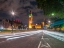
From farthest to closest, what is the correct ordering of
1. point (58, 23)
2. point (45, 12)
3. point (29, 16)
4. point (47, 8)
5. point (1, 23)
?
point (29, 16) < point (1, 23) < point (58, 23) < point (45, 12) < point (47, 8)

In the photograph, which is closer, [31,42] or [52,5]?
[52,5]

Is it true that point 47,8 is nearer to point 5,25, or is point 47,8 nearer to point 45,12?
point 45,12

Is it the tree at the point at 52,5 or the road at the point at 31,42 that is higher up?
the tree at the point at 52,5

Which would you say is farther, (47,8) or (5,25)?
(5,25)

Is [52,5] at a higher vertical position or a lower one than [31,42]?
higher

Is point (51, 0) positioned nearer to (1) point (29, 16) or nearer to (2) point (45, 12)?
(2) point (45, 12)

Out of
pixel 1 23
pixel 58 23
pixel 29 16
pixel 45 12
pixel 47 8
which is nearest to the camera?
pixel 47 8

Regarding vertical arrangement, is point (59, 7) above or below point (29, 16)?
below

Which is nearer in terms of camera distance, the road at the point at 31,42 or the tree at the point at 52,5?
the road at the point at 31,42

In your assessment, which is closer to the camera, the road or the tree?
the road

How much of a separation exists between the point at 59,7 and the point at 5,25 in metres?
123

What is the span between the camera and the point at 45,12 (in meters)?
22.5

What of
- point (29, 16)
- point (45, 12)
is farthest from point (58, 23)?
point (29, 16)

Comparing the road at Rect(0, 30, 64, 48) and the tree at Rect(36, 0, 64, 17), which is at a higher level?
the tree at Rect(36, 0, 64, 17)
